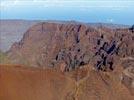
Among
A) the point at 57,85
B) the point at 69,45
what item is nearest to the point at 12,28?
the point at 69,45

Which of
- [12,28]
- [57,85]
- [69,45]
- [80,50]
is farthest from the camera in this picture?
[12,28]

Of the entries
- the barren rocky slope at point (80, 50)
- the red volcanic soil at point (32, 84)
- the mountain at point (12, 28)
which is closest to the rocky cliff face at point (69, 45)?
the barren rocky slope at point (80, 50)

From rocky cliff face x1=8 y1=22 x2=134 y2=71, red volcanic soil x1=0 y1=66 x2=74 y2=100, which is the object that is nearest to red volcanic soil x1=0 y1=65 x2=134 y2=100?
red volcanic soil x1=0 y1=66 x2=74 y2=100

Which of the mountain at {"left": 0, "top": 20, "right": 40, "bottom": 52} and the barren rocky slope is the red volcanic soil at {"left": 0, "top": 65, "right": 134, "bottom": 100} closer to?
the barren rocky slope

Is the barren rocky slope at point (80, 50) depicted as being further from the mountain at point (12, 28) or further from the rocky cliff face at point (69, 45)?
the mountain at point (12, 28)

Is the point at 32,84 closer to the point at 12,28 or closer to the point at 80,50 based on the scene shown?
the point at 80,50

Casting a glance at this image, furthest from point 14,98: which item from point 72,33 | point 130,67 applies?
point 72,33

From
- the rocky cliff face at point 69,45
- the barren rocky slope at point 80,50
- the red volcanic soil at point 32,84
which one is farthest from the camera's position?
the rocky cliff face at point 69,45
